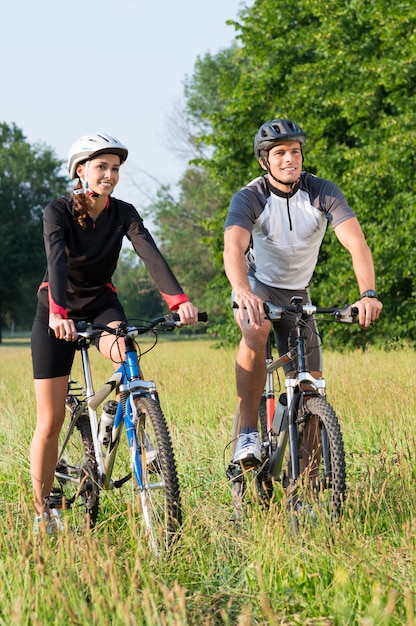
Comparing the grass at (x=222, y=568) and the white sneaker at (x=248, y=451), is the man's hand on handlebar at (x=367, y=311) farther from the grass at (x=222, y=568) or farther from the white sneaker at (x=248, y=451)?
the white sneaker at (x=248, y=451)

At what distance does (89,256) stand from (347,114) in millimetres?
14178

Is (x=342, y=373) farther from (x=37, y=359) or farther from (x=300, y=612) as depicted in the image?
(x=300, y=612)

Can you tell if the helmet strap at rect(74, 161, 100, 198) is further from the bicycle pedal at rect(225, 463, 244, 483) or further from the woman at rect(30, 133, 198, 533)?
the bicycle pedal at rect(225, 463, 244, 483)

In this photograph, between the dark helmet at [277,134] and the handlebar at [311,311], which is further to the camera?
the dark helmet at [277,134]

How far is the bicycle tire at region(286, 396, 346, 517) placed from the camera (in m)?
4.05

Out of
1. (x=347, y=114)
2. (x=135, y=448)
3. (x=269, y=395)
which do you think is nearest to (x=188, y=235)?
(x=347, y=114)

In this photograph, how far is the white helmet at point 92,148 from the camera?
4484 millimetres

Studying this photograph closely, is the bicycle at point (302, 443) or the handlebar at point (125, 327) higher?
the handlebar at point (125, 327)

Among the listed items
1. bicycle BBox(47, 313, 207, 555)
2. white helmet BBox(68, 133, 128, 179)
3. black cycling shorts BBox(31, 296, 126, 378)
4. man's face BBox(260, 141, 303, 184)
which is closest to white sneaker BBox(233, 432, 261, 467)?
bicycle BBox(47, 313, 207, 555)

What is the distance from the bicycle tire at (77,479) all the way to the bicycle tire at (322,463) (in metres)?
1.06

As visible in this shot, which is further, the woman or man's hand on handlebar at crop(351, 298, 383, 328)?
the woman

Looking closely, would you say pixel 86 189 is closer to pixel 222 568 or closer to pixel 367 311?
pixel 367 311

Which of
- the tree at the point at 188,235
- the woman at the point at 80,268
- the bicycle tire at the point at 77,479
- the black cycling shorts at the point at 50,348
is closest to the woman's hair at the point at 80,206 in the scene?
the woman at the point at 80,268

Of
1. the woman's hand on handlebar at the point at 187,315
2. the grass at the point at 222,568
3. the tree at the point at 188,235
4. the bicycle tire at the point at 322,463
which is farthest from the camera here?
the tree at the point at 188,235
